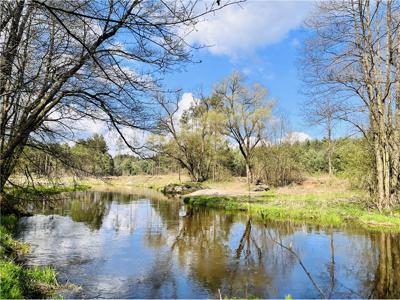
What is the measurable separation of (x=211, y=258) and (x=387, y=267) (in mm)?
4770

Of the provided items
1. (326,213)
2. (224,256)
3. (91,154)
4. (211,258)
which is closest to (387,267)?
(224,256)

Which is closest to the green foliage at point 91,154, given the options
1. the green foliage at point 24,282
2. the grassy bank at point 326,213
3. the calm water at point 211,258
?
the calm water at point 211,258

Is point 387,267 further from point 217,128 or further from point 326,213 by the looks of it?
point 217,128

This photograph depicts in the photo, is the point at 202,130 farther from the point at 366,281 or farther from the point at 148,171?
the point at 366,281

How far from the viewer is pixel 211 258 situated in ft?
36.6

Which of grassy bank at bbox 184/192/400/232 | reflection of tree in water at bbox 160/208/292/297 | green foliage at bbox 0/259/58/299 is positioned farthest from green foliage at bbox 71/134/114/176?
A: grassy bank at bbox 184/192/400/232

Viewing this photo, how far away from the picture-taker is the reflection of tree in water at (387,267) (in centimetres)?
795

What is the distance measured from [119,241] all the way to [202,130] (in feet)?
123

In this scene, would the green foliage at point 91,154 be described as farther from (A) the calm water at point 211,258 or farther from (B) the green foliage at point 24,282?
(B) the green foliage at point 24,282

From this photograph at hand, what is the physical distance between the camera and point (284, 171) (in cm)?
4044

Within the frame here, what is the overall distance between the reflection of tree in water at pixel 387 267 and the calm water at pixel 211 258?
2 cm

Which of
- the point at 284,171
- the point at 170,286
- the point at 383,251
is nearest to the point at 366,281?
the point at 383,251

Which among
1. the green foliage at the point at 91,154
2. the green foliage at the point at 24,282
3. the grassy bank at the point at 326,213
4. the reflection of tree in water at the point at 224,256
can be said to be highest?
the green foliage at the point at 91,154

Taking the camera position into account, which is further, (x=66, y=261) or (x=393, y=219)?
(x=393, y=219)
